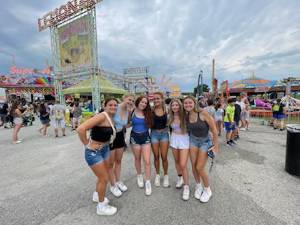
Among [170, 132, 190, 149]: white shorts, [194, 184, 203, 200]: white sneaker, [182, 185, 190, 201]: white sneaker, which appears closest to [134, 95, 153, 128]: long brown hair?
[170, 132, 190, 149]: white shorts

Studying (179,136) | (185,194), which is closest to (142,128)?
(179,136)

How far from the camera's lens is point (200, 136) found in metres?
2.42

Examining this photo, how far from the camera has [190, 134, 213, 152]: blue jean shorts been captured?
7.94ft

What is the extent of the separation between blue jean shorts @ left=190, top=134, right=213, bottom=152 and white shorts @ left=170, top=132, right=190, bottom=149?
8 centimetres

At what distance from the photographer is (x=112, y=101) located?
2.27 meters

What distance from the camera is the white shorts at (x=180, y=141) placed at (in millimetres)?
2535

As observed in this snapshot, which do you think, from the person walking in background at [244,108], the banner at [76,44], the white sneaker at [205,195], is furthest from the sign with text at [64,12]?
the white sneaker at [205,195]

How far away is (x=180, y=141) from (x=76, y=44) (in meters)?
15.1

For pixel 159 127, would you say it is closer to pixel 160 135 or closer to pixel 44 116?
pixel 160 135

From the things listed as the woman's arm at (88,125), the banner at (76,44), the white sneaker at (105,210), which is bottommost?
the white sneaker at (105,210)

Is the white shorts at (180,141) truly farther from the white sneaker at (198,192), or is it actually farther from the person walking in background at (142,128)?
the white sneaker at (198,192)

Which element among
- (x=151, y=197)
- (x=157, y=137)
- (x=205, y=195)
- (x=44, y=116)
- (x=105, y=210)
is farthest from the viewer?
(x=44, y=116)

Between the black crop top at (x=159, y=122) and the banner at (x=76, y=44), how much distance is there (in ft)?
41.1

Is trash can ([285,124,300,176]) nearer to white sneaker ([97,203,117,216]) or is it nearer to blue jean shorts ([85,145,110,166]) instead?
white sneaker ([97,203,117,216])
